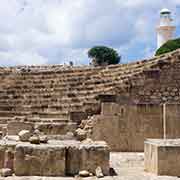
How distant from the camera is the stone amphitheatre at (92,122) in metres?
6.64

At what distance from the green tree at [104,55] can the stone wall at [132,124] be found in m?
26.1

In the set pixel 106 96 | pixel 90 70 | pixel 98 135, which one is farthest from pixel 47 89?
pixel 98 135

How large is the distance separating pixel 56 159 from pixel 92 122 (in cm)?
500

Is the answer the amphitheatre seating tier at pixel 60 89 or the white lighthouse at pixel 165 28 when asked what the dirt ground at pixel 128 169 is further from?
the white lighthouse at pixel 165 28

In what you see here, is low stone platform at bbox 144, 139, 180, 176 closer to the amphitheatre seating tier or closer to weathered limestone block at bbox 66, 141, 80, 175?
weathered limestone block at bbox 66, 141, 80, 175

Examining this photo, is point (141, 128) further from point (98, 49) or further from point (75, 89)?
point (98, 49)

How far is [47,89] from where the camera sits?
16.8 meters

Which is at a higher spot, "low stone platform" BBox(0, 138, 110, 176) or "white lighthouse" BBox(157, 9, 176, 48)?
"white lighthouse" BBox(157, 9, 176, 48)

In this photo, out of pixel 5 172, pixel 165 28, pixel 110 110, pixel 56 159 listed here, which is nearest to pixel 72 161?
pixel 56 159

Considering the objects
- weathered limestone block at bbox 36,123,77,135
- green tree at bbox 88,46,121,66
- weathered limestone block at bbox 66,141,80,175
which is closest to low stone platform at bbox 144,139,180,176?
weathered limestone block at bbox 66,141,80,175

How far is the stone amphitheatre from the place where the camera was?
21.8 ft

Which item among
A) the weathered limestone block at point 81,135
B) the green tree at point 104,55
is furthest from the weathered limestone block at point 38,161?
the green tree at point 104,55

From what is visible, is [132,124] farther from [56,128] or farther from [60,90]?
[60,90]

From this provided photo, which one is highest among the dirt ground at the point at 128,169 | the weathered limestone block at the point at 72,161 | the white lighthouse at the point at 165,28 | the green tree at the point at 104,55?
the white lighthouse at the point at 165,28
